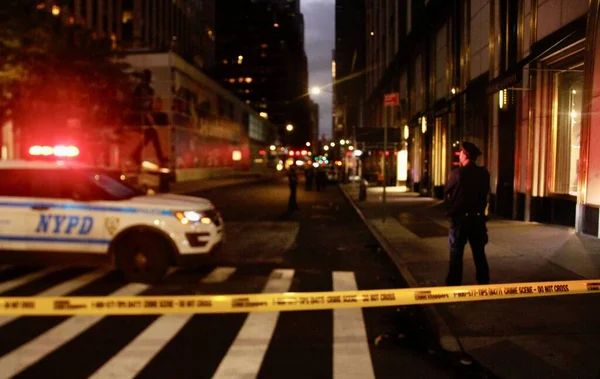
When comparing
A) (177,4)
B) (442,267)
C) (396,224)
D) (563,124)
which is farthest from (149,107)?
(442,267)

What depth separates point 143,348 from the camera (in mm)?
5605

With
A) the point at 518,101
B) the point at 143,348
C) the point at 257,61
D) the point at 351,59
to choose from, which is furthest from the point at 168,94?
the point at 257,61

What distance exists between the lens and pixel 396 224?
661 inches

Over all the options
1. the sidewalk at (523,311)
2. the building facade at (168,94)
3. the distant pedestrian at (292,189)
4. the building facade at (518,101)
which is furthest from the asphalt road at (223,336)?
the building facade at (168,94)

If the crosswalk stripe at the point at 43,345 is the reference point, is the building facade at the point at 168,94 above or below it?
above

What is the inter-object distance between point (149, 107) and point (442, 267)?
38.4 metres

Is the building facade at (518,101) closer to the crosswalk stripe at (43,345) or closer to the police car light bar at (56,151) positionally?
the crosswalk stripe at (43,345)

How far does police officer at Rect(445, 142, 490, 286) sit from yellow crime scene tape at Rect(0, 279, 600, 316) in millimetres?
1970

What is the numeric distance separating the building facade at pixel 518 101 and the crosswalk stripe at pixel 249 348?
834cm

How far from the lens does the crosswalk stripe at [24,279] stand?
8.14 metres

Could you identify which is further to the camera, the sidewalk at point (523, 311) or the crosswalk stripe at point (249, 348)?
the sidewalk at point (523, 311)

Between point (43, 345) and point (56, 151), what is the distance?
22.7 metres

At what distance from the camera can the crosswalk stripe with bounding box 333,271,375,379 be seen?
5000mm

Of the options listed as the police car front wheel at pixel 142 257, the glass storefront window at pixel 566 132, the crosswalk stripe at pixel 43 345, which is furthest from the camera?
the glass storefront window at pixel 566 132
